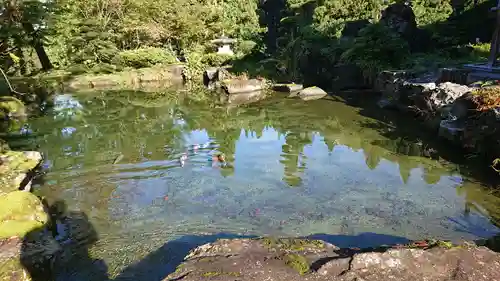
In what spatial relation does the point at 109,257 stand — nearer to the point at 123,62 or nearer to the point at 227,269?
the point at 227,269

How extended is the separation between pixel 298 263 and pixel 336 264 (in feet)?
0.96

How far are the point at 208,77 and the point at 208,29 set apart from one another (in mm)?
7799

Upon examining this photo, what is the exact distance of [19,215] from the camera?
4.74 meters

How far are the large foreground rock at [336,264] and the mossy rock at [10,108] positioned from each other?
39.9 ft

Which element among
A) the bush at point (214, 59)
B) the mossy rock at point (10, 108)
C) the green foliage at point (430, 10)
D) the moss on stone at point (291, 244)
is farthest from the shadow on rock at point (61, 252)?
the green foliage at point (430, 10)

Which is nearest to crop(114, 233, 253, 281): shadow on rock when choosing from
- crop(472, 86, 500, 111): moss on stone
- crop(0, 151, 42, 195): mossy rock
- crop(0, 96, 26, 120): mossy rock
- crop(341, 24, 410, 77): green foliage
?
crop(0, 151, 42, 195): mossy rock

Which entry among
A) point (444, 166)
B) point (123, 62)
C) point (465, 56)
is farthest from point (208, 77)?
point (444, 166)

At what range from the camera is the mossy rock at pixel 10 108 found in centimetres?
1234

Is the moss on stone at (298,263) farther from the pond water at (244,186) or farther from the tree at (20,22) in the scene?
the tree at (20,22)

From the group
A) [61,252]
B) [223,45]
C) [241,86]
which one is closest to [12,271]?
[61,252]

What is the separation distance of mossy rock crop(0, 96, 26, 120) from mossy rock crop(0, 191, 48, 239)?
28.4 ft

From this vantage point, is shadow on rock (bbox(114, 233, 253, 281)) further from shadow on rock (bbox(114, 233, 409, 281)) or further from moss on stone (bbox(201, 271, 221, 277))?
moss on stone (bbox(201, 271, 221, 277))

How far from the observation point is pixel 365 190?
22.1 ft

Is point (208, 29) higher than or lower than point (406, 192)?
higher
